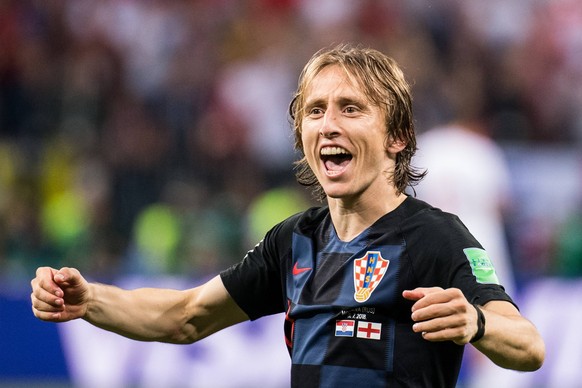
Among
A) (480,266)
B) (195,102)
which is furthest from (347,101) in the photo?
(195,102)

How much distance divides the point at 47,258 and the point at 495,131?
4902mm

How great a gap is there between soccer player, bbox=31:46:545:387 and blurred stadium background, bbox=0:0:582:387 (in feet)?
15.6

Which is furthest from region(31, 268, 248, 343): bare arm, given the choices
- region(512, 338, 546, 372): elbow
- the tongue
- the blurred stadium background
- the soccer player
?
the blurred stadium background

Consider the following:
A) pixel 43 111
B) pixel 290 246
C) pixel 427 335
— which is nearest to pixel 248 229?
pixel 43 111

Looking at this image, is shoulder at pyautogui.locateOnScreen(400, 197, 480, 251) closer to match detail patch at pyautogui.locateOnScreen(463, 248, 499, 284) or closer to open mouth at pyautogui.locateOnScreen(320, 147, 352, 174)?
match detail patch at pyautogui.locateOnScreen(463, 248, 499, 284)

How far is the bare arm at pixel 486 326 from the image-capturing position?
3.42 meters

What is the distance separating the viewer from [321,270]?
425cm

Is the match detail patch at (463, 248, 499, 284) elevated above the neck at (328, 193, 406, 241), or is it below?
below

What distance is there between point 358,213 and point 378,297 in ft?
1.33

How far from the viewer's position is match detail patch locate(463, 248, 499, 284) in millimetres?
3861

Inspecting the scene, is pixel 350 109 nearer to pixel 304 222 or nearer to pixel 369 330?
pixel 304 222

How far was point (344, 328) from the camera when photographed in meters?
4.04

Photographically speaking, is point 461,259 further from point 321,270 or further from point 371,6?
point 371,6

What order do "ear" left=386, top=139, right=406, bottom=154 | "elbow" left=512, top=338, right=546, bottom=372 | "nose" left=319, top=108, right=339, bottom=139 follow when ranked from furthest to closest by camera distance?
"ear" left=386, top=139, right=406, bottom=154, "nose" left=319, top=108, right=339, bottom=139, "elbow" left=512, top=338, right=546, bottom=372
